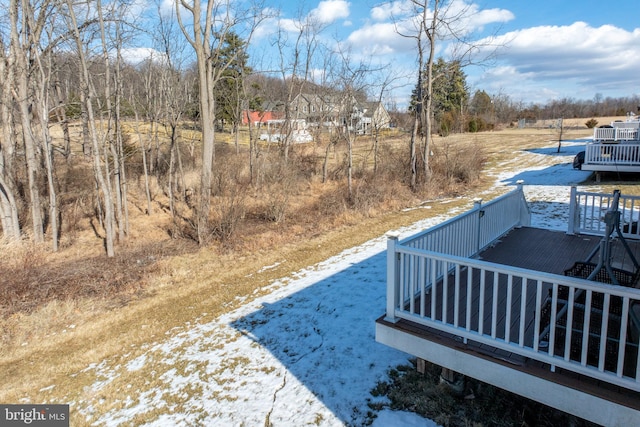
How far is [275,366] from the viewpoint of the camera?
177 inches

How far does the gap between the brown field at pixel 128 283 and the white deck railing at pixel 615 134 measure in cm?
969

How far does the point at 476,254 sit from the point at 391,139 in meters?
20.2

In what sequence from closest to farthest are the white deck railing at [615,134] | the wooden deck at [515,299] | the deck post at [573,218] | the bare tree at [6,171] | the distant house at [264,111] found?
the wooden deck at [515,299] < the deck post at [573,218] < the bare tree at [6,171] < the white deck railing at [615,134] < the distant house at [264,111]

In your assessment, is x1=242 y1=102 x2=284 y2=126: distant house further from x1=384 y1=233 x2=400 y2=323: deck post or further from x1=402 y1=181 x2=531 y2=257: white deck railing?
x1=384 y1=233 x2=400 y2=323: deck post

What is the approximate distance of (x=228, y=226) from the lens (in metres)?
9.74

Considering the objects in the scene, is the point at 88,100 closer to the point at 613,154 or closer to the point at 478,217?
the point at 478,217

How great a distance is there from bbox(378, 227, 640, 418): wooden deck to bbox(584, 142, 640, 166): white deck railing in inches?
371

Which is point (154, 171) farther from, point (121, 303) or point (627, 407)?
point (627, 407)

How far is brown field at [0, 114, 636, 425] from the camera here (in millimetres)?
5180

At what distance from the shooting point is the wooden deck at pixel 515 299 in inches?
110

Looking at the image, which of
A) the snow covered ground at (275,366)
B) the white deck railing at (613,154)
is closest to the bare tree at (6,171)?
the snow covered ground at (275,366)

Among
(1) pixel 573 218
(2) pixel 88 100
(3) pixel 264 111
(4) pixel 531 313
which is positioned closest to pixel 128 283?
(2) pixel 88 100

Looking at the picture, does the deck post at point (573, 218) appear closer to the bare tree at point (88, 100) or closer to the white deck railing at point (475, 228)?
the white deck railing at point (475, 228)

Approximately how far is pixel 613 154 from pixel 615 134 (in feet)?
13.4
